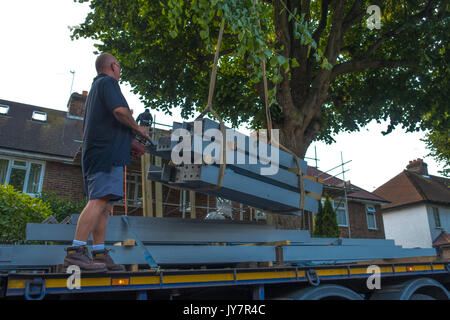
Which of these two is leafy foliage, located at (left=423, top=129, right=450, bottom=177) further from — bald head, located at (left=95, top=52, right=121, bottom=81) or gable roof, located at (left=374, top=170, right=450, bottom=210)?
bald head, located at (left=95, top=52, right=121, bottom=81)

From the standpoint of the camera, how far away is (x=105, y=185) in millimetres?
3166

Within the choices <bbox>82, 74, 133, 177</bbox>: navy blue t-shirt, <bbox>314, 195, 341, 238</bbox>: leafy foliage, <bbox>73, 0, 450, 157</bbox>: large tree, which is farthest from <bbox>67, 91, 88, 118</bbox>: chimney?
<bbox>82, 74, 133, 177</bbox>: navy blue t-shirt

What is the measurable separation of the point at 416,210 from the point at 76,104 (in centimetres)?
2490

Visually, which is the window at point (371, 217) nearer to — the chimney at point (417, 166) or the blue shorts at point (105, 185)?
the chimney at point (417, 166)

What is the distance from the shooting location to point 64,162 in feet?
49.8

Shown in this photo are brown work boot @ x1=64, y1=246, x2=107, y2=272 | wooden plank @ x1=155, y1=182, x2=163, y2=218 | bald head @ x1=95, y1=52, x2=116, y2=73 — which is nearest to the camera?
A: brown work boot @ x1=64, y1=246, x2=107, y2=272

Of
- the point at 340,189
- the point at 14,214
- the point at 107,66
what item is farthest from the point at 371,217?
the point at 107,66

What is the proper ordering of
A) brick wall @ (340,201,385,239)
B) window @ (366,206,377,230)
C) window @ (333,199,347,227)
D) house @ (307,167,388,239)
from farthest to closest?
window @ (366,206,377,230)
brick wall @ (340,201,385,239)
window @ (333,199,347,227)
house @ (307,167,388,239)

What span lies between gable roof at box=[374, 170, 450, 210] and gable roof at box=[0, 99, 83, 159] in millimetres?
23558

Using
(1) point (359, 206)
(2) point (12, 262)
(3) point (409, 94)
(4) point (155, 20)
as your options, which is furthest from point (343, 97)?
(1) point (359, 206)

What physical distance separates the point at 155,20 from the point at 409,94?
7491 mm

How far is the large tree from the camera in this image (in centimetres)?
938

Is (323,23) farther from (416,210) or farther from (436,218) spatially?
(436,218)

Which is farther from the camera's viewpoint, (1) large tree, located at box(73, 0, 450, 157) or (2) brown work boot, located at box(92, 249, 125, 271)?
(1) large tree, located at box(73, 0, 450, 157)
